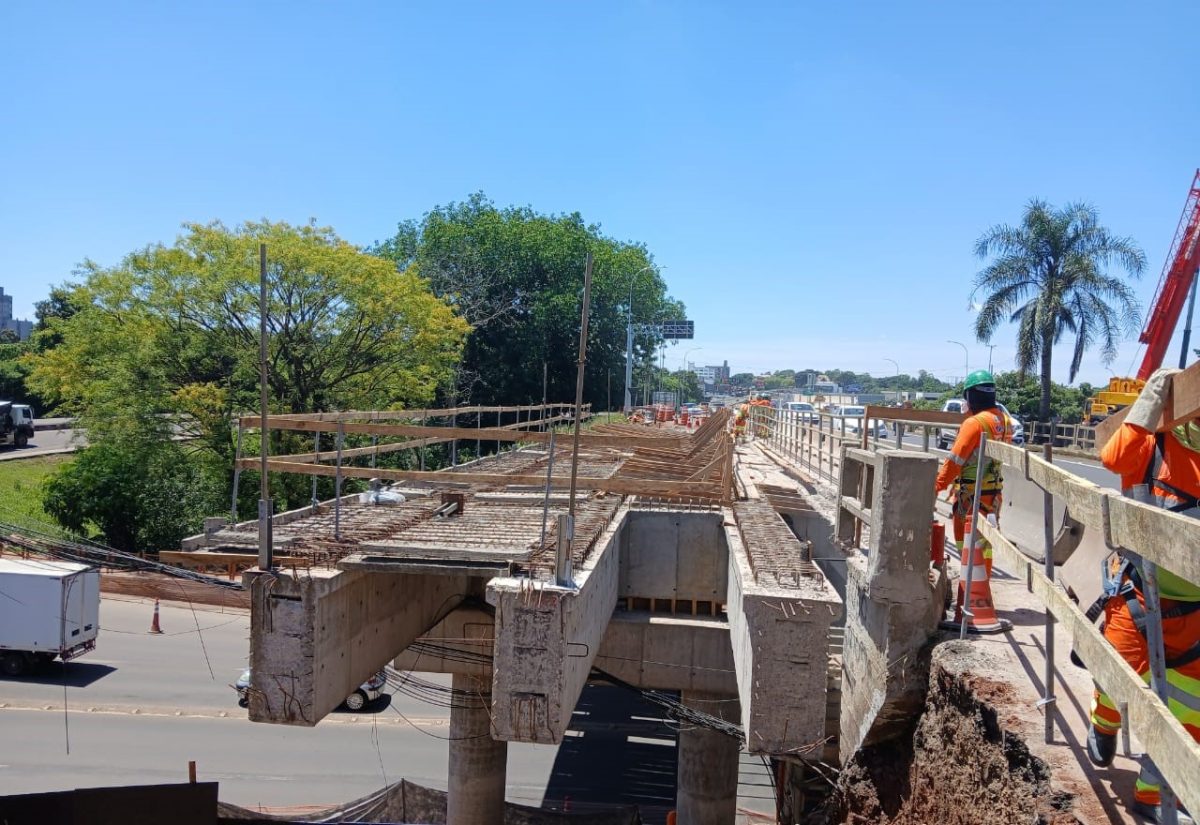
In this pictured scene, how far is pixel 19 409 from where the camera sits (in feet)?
113

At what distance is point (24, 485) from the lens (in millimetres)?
27219

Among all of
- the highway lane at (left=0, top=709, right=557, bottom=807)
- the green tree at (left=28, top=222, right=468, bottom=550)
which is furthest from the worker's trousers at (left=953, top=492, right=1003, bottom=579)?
the green tree at (left=28, top=222, right=468, bottom=550)

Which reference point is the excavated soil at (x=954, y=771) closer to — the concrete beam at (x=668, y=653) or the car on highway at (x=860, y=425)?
the car on highway at (x=860, y=425)

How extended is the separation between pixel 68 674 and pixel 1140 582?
19.3m

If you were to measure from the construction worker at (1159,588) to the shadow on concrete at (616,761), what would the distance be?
10.3 m

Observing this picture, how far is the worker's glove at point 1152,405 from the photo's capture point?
10.2ft

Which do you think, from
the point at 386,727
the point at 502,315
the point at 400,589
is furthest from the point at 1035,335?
the point at 400,589

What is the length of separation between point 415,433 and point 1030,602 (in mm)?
5735

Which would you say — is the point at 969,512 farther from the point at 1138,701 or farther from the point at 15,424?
the point at 15,424

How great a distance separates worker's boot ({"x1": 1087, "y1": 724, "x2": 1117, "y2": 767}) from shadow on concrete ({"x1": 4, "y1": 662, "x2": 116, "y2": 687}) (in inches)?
707

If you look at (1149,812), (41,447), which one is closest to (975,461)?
(1149,812)

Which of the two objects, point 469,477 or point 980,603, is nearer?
point 980,603

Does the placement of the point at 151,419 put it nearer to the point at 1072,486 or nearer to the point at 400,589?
the point at 400,589

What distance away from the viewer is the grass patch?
77.0 ft
